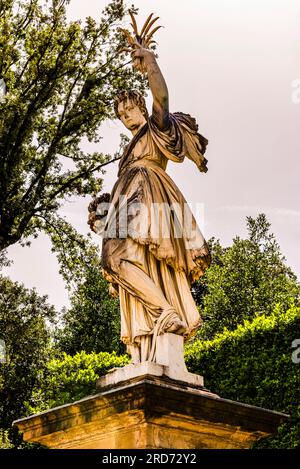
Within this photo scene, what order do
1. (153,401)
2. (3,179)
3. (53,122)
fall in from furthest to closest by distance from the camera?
1. (53,122)
2. (3,179)
3. (153,401)

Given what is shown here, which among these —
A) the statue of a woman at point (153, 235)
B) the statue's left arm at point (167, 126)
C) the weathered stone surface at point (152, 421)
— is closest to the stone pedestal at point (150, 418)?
the weathered stone surface at point (152, 421)

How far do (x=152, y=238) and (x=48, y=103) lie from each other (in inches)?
512

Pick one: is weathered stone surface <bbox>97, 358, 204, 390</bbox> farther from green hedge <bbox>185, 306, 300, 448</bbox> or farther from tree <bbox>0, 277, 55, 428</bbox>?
tree <bbox>0, 277, 55, 428</bbox>

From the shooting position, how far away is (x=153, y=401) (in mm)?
5340

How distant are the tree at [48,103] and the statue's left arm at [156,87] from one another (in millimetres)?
10889

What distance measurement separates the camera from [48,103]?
18781mm

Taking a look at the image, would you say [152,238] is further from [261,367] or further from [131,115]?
[261,367]

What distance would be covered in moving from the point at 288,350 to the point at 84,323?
705 inches

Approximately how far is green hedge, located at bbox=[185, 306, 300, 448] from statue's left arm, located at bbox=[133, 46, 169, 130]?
8702 mm

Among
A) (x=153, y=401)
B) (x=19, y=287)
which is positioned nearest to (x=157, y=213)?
(x=153, y=401)

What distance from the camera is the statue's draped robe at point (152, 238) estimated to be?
638cm

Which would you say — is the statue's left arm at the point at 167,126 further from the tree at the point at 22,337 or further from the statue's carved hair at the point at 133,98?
the tree at the point at 22,337

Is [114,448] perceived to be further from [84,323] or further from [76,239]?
[84,323]

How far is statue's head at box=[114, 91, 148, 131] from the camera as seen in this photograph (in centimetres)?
732
